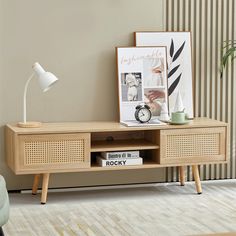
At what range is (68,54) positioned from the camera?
16.6 feet

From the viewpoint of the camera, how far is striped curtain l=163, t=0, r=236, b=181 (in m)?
5.27

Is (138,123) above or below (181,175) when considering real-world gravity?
above

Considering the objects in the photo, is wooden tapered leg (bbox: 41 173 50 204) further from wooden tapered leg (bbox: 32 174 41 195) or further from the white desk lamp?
the white desk lamp

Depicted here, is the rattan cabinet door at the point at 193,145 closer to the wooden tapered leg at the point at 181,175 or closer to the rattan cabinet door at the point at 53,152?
the wooden tapered leg at the point at 181,175

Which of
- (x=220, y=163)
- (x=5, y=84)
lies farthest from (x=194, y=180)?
(x=5, y=84)

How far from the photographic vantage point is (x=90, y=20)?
5.08 m

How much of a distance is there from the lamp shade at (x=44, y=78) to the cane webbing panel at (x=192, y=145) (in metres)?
0.95

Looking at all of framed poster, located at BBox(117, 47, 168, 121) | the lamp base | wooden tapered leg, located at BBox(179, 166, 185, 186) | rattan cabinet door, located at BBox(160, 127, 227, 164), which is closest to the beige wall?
framed poster, located at BBox(117, 47, 168, 121)

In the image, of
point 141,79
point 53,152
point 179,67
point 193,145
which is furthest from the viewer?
point 179,67

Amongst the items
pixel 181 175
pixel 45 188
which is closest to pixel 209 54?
pixel 181 175

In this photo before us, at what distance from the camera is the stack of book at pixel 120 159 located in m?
4.85

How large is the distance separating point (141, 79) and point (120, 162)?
0.71 metres

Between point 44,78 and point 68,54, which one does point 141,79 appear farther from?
point 44,78

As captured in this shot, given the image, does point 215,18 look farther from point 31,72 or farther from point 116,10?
point 31,72
